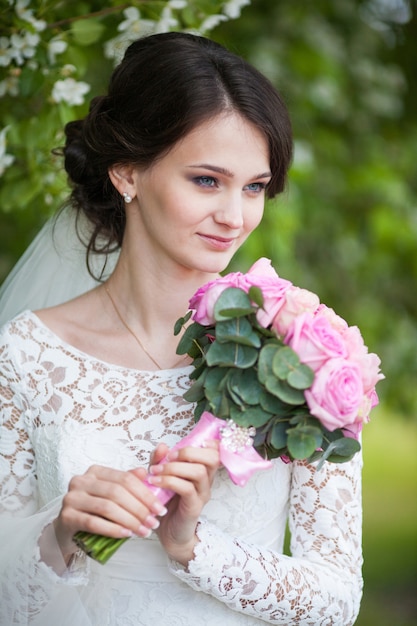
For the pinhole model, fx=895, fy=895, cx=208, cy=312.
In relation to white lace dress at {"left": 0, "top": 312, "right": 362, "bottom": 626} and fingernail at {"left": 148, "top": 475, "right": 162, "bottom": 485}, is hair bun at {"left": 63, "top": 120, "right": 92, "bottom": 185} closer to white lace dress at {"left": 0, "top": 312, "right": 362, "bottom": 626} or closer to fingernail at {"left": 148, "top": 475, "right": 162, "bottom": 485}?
white lace dress at {"left": 0, "top": 312, "right": 362, "bottom": 626}

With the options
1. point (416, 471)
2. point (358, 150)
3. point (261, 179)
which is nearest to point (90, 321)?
point (261, 179)

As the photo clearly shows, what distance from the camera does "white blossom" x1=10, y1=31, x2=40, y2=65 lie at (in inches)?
119

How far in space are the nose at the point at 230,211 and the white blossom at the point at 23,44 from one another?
1.06 metres

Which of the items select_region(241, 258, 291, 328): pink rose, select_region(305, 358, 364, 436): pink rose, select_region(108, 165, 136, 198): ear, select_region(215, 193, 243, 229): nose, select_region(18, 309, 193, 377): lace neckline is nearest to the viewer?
select_region(305, 358, 364, 436): pink rose

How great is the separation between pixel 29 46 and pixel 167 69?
75cm

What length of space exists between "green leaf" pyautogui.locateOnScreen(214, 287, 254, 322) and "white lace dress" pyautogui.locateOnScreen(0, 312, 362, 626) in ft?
1.79

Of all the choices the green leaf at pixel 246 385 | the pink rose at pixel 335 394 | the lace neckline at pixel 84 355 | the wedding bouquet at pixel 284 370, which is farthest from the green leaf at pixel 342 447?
the lace neckline at pixel 84 355

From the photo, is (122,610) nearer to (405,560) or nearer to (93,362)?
(93,362)

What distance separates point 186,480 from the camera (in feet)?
6.52

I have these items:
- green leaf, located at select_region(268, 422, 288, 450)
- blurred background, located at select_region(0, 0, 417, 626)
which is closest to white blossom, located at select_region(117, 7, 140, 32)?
blurred background, located at select_region(0, 0, 417, 626)

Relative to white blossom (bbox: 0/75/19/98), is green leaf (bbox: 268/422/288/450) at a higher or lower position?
lower

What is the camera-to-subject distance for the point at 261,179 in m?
2.48

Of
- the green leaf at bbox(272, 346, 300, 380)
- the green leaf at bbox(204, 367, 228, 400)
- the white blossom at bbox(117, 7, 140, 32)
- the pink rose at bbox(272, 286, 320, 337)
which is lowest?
the green leaf at bbox(204, 367, 228, 400)

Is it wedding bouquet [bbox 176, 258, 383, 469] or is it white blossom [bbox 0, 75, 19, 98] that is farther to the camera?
white blossom [bbox 0, 75, 19, 98]
